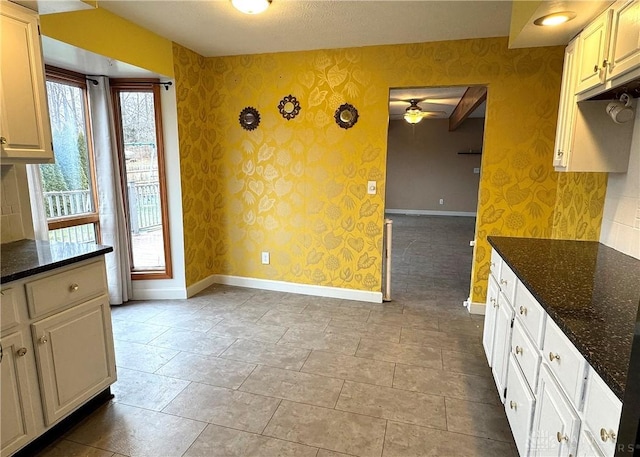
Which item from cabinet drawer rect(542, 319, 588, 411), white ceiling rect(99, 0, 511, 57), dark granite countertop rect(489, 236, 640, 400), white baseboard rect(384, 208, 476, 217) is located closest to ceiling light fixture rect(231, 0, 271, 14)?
white ceiling rect(99, 0, 511, 57)

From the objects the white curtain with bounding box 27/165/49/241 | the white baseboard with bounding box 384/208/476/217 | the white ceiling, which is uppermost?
the white ceiling

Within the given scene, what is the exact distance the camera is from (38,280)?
1.59m

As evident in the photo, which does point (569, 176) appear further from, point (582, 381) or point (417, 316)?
point (582, 381)

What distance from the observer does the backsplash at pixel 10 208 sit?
203 centimetres

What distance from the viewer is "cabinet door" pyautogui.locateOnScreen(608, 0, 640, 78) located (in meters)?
1.43

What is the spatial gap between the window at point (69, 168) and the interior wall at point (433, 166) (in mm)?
7200

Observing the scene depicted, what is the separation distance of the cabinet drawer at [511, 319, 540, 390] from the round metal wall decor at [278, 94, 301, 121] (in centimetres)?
270

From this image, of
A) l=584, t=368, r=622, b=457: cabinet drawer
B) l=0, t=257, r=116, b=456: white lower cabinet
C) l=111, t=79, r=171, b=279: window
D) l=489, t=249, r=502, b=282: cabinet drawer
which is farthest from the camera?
Answer: l=111, t=79, r=171, b=279: window

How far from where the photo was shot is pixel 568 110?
2.07 meters

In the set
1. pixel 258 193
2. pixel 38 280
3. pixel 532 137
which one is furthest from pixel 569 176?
pixel 38 280

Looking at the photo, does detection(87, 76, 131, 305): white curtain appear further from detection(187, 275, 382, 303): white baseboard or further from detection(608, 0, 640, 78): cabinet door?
detection(608, 0, 640, 78): cabinet door

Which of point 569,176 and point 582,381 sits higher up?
point 569,176

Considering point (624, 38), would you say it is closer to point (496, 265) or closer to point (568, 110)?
point (568, 110)

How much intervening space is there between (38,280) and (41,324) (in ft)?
0.67
